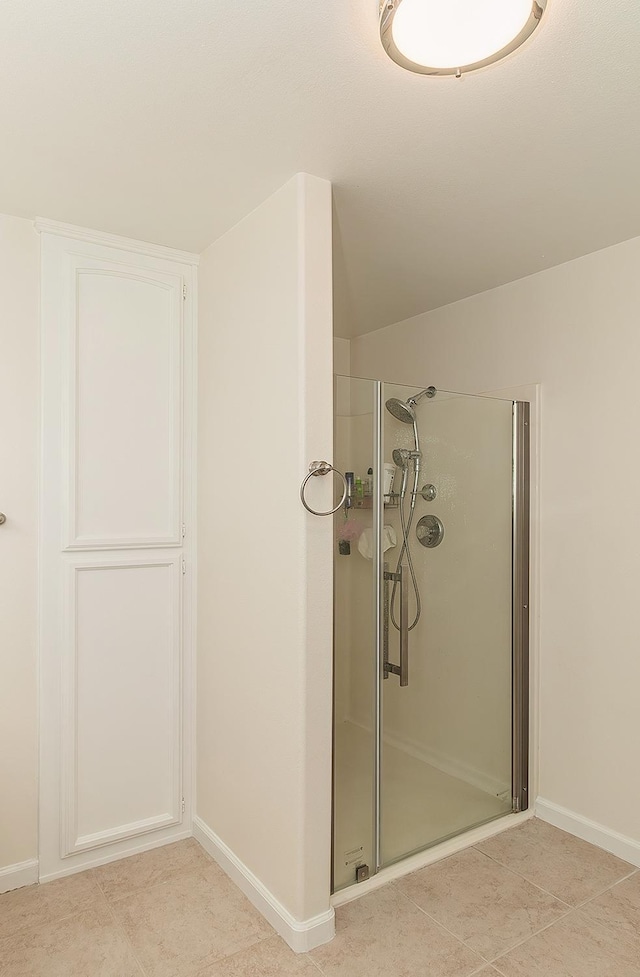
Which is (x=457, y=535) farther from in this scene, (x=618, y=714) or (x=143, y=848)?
(x=143, y=848)

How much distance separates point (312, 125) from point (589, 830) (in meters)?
2.71

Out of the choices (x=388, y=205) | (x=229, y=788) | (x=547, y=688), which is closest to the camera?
(x=388, y=205)

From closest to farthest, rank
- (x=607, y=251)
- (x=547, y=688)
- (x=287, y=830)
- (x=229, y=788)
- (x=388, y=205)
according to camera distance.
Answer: (x=287, y=830) < (x=388, y=205) < (x=229, y=788) < (x=607, y=251) < (x=547, y=688)

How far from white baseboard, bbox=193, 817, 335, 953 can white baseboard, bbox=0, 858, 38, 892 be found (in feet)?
2.05

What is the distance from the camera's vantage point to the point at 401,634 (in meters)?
2.43

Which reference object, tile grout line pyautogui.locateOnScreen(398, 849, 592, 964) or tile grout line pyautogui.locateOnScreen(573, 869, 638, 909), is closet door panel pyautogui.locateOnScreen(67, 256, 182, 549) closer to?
tile grout line pyautogui.locateOnScreen(398, 849, 592, 964)

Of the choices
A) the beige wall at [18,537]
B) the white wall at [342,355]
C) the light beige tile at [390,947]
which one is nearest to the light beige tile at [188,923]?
the light beige tile at [390,947]

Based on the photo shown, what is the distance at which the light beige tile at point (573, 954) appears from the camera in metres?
1.88

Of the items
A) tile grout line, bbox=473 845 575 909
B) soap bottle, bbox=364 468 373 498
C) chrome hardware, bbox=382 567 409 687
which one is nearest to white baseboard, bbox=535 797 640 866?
tile grout line, bbox=473 845 575 909

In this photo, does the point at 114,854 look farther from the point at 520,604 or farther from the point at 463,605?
the point at 520,604

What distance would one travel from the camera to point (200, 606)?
2615mm

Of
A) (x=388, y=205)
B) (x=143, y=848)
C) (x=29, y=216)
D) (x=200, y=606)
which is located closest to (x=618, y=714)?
(x=200, y=606)

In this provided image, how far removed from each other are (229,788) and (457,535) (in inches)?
51.3

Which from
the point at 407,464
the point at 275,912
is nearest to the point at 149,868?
the point at 275,912
